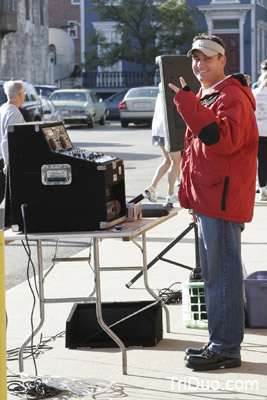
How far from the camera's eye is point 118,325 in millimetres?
7059

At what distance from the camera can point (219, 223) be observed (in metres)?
6.12

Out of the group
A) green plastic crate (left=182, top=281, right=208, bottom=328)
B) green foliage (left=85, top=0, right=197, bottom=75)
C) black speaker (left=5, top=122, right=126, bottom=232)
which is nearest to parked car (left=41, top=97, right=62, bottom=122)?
green plastic crate (left=182, top=281, right=208, bottom=328)

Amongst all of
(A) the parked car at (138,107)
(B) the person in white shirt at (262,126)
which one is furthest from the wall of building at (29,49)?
(B) the person in white shirt at (262,126)

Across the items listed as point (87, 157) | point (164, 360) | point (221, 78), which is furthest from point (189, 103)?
point (164, 360)

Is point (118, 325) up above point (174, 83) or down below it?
below

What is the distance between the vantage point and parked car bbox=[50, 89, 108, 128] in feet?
120

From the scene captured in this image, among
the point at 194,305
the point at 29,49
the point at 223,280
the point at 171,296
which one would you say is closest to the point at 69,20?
the point at 29,49

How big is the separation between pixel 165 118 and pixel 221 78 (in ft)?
5.88

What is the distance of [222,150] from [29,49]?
4688 cm

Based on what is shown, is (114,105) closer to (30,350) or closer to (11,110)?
(11,110)

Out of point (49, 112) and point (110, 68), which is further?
point (110, 68)

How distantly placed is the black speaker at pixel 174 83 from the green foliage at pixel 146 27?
41.9 metres

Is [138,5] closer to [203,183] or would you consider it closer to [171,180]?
[171,180]

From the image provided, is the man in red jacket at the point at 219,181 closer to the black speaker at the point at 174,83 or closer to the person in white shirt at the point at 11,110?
the black speaker at the point at 174,83
